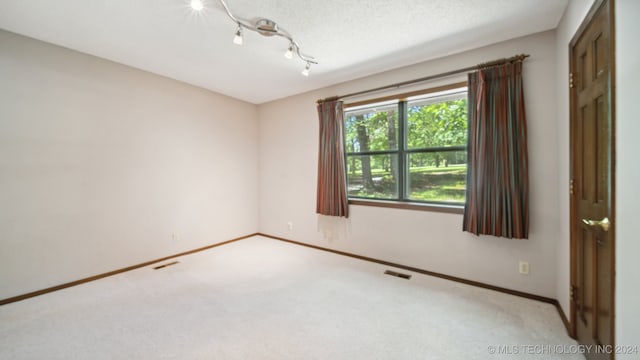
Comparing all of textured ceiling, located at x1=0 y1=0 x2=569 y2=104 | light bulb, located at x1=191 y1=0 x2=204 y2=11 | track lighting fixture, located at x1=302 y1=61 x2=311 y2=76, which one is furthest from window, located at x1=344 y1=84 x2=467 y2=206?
light bulb, located at x1=191 y1=0 x2=204 y2=11

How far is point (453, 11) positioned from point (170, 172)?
3761 mm

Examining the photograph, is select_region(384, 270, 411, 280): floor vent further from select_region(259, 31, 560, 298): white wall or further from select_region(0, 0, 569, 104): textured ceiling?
select_region(0, 0, 569, 104): textured ceiling

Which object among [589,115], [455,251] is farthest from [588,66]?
[455,251]

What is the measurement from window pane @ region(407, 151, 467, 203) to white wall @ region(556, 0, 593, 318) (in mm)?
811

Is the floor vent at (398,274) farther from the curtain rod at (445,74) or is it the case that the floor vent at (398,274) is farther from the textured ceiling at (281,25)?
Answer: the textured ceiling at (281,25)

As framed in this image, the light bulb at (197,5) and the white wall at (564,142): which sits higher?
the light bulb at (197,5)

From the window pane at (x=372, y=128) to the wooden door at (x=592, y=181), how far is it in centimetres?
175

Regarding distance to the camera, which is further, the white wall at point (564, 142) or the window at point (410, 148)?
the window at point (410, 148)

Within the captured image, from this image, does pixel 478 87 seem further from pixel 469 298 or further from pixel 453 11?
pixel 469 298

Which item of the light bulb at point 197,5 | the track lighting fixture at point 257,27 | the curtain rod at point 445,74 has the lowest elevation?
the curtain rod at point 445,74

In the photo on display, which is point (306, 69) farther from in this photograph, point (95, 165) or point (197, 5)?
point (95, 165)
